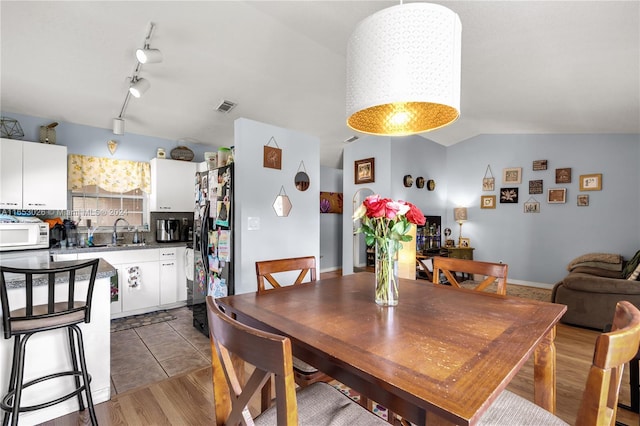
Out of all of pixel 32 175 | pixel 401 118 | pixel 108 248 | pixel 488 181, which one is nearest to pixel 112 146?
pixel 32 175

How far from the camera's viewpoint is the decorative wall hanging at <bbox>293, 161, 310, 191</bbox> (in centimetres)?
316

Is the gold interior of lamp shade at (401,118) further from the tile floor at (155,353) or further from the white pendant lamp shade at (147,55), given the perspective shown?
the tile floor at (155,353)

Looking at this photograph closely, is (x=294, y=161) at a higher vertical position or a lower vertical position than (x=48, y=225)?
higher

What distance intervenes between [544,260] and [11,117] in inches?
309

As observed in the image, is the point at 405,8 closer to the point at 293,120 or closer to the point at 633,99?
the point at 293,120

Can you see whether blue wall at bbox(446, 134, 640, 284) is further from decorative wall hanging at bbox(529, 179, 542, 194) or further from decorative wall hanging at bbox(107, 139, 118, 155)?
decorative wall hanging at bbox(107, 139, 118, 155)

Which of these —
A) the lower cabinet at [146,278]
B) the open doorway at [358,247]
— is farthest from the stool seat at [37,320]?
the open doorway at [358,247]

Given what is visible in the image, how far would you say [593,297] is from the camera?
3189 millimetres

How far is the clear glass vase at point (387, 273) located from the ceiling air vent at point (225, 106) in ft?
9.84

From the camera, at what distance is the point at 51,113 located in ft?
11.2

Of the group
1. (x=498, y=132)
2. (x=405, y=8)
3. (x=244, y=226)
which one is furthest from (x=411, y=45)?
(x=498, y=132)

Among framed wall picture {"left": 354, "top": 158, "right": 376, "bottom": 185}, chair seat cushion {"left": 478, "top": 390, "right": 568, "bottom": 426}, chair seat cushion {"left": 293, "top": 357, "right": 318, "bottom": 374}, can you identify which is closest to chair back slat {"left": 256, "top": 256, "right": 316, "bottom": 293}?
chair seat cushion {"left": 293, "top": 357, "right": 318, "bottom": 374}

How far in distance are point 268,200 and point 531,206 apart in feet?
16.3

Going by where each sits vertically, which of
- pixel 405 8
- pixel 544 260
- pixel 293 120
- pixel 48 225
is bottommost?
pixel 544 260
